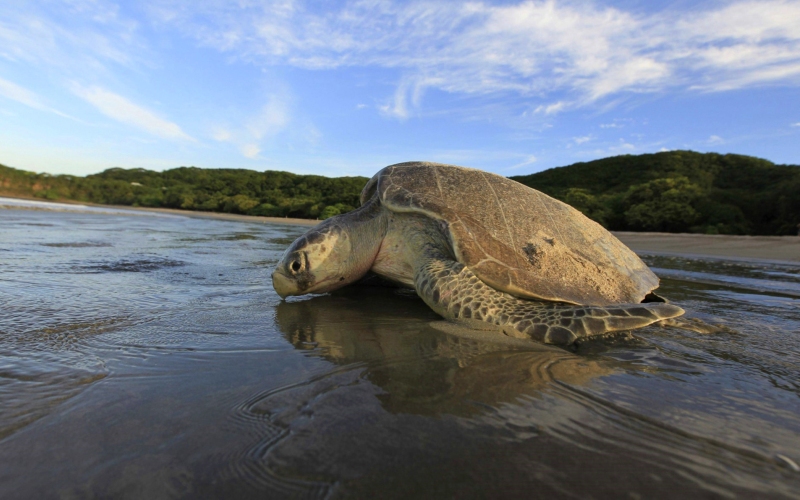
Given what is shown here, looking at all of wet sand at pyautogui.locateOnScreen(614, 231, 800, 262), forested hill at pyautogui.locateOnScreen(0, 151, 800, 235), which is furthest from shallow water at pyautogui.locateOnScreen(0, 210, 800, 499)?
forested hill at pyautogui.locateOnScreen(0, 151, 800, 235)

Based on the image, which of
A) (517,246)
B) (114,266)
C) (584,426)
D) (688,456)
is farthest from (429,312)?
(114,266)

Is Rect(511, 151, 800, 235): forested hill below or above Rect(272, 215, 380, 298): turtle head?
above

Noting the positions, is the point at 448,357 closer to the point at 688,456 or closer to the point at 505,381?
the point at 505,381

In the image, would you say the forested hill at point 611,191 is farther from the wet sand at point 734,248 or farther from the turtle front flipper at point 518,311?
the turtle front flipper at point 518,311

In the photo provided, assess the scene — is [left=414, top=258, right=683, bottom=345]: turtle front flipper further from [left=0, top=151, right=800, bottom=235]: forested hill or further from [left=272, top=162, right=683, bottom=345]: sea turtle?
[left=0, top=151, right=800, bottom=235]: forested hill

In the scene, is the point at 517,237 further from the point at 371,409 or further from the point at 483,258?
the point at 371,409

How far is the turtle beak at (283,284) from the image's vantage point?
3.66 meters

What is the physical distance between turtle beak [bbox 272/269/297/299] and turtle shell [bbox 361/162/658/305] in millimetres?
1218

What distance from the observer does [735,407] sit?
1.63 m

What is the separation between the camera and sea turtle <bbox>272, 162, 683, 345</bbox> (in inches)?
110

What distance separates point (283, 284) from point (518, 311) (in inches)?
86.8

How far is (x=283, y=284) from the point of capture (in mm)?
3686

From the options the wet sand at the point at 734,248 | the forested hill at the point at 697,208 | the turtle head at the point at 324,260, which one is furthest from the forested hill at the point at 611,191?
the turtle head at the point at 324,260

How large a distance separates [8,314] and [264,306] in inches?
65.6
